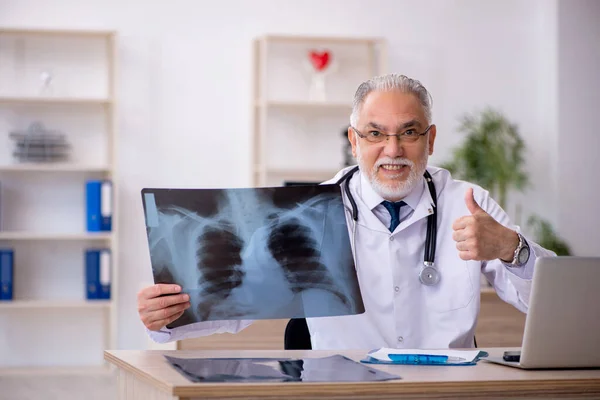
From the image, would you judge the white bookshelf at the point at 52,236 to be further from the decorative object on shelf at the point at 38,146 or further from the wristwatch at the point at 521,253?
the wristwatch at the point at 521,253

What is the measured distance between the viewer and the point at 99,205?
15.8 ft

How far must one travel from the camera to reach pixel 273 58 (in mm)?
5227

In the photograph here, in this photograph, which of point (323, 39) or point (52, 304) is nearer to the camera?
point (52, 304)

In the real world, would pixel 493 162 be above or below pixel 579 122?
below

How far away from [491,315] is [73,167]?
2514 mm

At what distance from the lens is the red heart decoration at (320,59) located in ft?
16.6

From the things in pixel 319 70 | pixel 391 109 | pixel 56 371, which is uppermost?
pixel 319 70

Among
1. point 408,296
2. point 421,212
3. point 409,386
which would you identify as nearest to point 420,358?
point 409,386

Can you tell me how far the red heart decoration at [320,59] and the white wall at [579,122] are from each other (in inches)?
61.1

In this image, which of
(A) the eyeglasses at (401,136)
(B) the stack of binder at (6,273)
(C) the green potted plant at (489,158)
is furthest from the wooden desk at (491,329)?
(B) the stack of binder at (6,273)

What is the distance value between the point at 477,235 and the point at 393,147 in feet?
1.56

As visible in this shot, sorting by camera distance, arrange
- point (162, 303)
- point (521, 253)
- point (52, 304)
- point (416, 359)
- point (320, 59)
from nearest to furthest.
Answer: point (416, 359) → point (162, 303) → point (521, 253) → point (52, 304) → point (320, 59)

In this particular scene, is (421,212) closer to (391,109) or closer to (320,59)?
(391,109)

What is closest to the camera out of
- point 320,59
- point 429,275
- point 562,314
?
point 562,314
